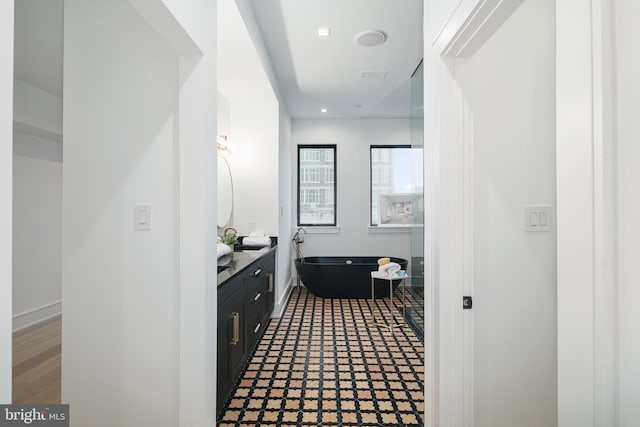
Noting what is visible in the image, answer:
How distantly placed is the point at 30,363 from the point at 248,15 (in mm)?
3064

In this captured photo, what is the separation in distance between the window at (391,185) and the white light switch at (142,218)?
14.3 feet

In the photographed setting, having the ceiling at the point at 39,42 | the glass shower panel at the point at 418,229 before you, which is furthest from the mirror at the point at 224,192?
the glass shower panel at the point at 418,229

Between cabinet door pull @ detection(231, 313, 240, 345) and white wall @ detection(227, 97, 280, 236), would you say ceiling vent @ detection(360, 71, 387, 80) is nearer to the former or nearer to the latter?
white wall @ detection(227, 97, 280, 236)

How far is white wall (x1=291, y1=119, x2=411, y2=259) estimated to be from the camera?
5.52 m

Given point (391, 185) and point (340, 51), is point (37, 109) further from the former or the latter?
point (391, 185)

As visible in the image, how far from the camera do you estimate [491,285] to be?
1437 mm

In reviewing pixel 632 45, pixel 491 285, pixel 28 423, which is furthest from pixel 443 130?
pixel 28 423

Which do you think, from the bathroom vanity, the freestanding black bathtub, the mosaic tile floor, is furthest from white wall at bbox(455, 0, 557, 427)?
the freestanding black bathtub

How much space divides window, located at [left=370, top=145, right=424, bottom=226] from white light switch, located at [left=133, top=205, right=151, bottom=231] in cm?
437

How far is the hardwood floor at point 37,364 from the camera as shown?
2195 mm

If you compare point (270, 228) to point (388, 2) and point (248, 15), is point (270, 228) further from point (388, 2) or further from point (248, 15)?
point (388, 2)

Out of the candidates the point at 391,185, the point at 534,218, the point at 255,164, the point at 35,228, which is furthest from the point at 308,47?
the point at 35,228

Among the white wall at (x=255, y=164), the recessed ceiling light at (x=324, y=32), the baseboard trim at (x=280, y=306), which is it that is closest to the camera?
the recessed ceiling light at (x=324, y=32)

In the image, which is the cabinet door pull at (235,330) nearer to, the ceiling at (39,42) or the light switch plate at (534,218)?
the light switch plate at (534,218)
